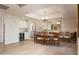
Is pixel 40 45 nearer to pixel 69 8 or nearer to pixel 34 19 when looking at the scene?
pixel 34 19

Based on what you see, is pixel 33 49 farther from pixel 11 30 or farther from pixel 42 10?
pixel 42 10

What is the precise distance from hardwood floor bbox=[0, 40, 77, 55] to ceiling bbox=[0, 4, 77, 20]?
41.2 inches

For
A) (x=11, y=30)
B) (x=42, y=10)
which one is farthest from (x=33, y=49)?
(x=42, y=10)

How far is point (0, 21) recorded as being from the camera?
→ 412cm

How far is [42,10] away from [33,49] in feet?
4.70

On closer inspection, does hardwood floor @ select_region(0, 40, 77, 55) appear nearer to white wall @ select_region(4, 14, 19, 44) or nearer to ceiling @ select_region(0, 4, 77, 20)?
white wall @ select_region(4, 14, 19, 44)

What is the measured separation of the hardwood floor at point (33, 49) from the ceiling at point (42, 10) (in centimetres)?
105

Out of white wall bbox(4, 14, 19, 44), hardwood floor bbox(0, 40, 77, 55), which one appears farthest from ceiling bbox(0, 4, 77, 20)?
hardwood floor bbox(0, 40, 77, 55)

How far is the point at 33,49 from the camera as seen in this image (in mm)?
3932

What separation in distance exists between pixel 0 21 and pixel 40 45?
177 centimetres

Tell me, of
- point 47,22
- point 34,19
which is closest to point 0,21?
point 34,19

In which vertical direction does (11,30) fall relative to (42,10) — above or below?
below

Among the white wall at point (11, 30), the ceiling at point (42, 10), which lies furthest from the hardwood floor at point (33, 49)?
the ceiling at point (42, 10)

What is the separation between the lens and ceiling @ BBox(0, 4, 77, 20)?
369cm
